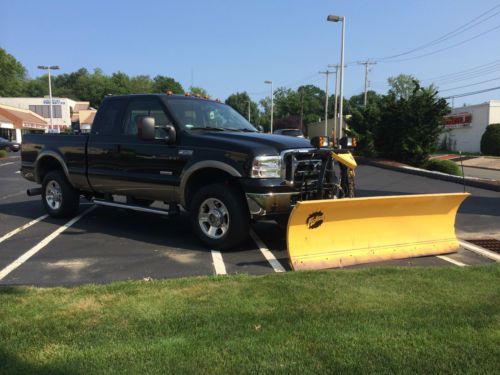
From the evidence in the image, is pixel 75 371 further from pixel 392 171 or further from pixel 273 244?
pixel 392 171

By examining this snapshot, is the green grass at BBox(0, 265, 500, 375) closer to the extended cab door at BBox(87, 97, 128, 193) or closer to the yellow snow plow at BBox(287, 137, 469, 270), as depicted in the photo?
the yellow snow plow at BBox(287, 137, 469, 270)

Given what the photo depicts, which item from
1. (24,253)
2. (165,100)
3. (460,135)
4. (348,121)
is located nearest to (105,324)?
(24,253)

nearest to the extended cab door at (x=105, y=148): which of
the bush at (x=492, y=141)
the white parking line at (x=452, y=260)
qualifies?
the white parking line at (x=452, y=260)

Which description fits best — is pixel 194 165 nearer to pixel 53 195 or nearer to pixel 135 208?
pixel 135 208

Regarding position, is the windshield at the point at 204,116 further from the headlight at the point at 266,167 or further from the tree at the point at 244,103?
the tree at the point at 244,103

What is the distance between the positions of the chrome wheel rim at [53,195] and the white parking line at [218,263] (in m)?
3.74

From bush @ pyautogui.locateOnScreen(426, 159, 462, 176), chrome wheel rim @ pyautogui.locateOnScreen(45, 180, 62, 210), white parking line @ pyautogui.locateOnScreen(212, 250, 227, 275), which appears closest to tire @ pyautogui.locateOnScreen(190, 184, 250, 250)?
white parking line @ pyautogui.locateOnScreen(212, 250, 227, 275)

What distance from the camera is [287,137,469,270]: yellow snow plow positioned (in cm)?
550

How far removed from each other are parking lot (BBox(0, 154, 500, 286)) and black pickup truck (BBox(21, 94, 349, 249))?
0.44m

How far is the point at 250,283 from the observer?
4766 mm

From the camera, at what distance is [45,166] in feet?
29.3

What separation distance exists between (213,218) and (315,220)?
1.44 metres

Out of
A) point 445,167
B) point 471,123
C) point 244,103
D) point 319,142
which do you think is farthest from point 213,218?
point 244,103

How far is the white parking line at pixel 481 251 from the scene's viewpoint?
6.23 metres
